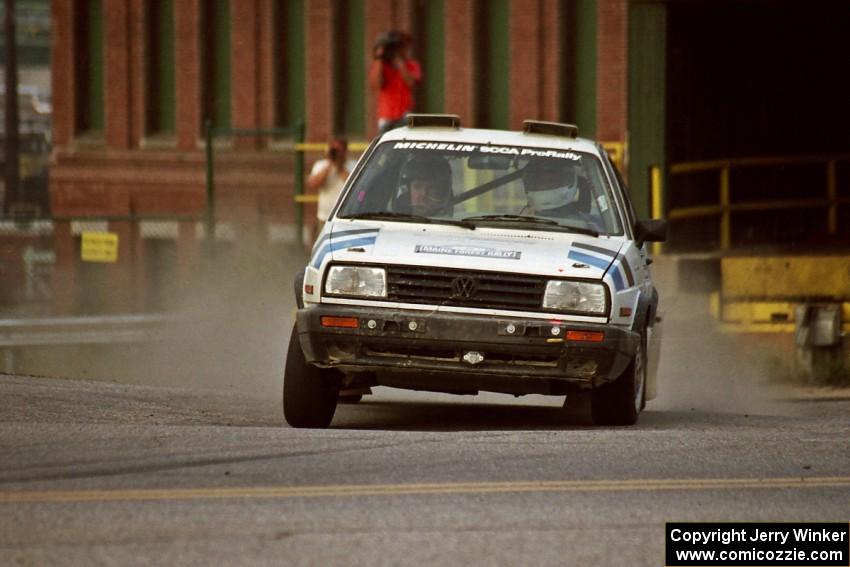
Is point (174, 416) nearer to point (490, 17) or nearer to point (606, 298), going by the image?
point (606, 298)

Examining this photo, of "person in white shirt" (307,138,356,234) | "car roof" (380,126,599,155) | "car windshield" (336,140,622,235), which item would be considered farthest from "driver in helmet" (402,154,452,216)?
"person in white shirt" (307,138,356,234)

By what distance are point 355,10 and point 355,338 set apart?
2139cm

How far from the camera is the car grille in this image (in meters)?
10.9

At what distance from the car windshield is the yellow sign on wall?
34.3 ft

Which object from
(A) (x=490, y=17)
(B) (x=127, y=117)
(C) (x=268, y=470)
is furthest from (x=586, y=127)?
(C) (x=268, y=470)

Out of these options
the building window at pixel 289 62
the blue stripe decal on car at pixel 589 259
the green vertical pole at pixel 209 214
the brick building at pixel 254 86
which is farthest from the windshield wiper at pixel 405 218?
the building window at pixel 289 62

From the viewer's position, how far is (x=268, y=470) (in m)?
9.36

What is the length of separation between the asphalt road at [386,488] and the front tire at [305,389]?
0.57 m

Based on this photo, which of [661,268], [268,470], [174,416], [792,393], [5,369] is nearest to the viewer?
[268,470]

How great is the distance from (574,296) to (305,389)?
165cm

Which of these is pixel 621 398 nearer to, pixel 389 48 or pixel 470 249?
pixel 470 249

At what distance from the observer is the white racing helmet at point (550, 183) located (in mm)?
11891

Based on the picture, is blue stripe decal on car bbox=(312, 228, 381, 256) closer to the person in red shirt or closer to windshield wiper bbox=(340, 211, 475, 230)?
windshield wiper bbox=(340, 211, 475, 230)

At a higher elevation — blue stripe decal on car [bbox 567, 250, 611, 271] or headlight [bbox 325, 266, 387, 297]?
blue stripe decal on car [bbox 567, 250, 611, 271]
